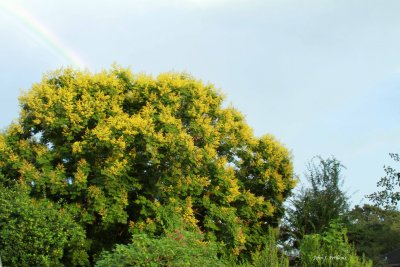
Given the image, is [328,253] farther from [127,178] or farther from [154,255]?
[127,178]

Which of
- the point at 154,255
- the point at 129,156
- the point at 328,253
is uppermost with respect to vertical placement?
the point at 129,156

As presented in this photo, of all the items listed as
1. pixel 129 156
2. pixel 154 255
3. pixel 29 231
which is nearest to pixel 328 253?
pixel 154 255

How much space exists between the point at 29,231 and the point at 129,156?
4.03 meters

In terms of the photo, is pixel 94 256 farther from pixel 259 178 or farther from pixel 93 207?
pixel 259 178

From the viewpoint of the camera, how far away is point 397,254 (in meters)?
33.4

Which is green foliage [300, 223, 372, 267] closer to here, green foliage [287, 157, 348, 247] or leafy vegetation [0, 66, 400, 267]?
leafy vegetation [0, 66, 400, 267]

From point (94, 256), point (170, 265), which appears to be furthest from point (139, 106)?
point (170, 265)

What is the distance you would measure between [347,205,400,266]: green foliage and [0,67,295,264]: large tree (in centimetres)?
612

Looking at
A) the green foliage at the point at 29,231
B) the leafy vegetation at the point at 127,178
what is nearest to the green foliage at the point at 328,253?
the leafy vegetation at the point at 127,178

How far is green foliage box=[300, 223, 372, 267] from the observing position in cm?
1242

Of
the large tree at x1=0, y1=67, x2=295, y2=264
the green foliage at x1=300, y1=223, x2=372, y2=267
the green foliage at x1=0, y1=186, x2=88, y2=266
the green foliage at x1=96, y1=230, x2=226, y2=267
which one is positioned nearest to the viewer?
the green foliage at x1=96, y1=230, x2=226, y2=267

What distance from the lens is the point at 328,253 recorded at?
1286 centimetres

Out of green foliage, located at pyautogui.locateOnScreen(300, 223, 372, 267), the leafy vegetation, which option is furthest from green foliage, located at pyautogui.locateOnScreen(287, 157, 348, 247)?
green foliage, located at pyautogui.locateOnScreen(300, 223, 372, 267)

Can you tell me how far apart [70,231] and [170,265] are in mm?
5329
